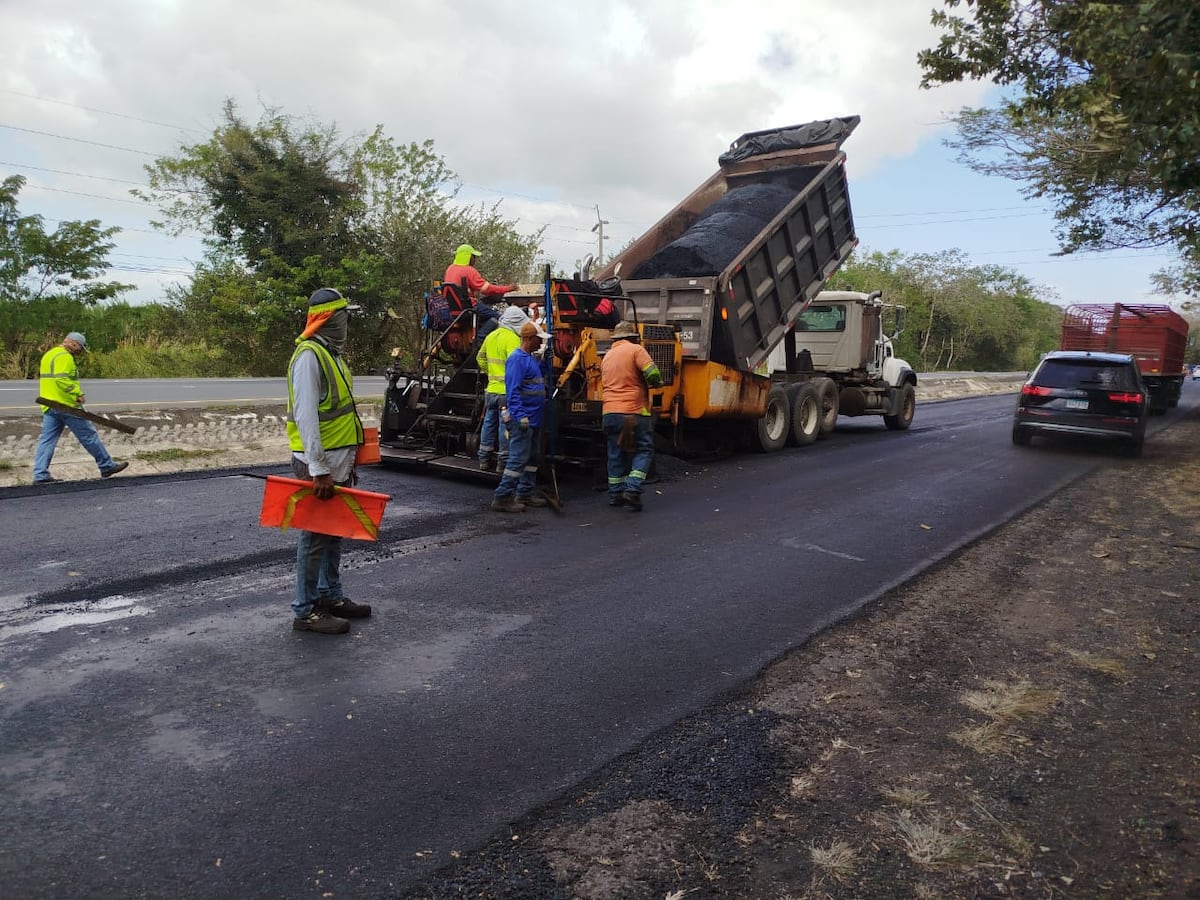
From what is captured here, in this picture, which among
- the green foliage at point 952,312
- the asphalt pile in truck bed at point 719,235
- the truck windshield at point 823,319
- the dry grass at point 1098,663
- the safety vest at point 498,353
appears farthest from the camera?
the green foliage at point 952,312

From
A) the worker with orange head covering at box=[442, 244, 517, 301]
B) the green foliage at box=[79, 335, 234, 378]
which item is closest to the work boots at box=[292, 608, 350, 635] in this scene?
the worker with orange head covering at box=[442, 244, 517, 301]

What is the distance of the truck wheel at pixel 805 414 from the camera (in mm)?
13297

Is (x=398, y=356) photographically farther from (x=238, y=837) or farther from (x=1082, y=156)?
(x=1082, y=156)

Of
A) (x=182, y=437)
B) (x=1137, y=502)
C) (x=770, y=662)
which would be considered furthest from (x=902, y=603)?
(x=182, y=437)

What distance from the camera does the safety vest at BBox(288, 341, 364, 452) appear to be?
14.8 feet

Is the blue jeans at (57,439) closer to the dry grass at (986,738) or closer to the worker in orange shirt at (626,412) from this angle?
the worker in orange shirt at (626,412)

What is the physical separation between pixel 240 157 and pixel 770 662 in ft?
89.0

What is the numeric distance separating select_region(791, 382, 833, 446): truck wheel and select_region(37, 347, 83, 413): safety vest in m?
9.52

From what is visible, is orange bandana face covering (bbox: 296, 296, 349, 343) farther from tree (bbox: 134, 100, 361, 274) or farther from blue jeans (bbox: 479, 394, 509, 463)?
tree (bbox: 134, 100, 361, 274)

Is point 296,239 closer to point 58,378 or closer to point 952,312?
point 58,378

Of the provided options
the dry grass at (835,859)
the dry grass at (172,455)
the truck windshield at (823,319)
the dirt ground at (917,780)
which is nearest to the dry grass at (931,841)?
the dirt ground at (917,780)

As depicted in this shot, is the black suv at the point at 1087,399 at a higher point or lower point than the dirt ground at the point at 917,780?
higher

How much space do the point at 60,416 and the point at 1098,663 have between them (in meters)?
9.29

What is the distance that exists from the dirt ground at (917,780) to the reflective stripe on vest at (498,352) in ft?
14.7
